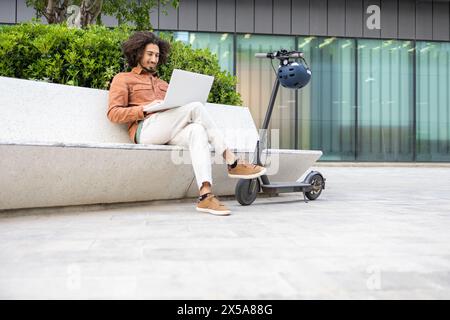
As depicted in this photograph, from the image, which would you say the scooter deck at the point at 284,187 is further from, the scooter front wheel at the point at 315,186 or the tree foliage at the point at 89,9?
the tree foliage at the point at 89,9

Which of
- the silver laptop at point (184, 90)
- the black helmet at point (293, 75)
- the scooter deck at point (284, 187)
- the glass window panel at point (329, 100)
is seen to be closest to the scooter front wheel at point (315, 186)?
the scooter deck at point (284, 187)

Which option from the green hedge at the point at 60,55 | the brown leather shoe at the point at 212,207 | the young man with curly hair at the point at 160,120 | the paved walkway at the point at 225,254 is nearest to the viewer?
the paved walkway at the point at 225,254

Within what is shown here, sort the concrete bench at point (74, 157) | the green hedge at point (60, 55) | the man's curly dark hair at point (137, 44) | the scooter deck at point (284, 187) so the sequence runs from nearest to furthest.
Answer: the concrete bench at point (74, 157)
the man's curly dark hair at point (137, 44)
the scooter deck at point (284, 187)
the green hedge at point (60, 55)

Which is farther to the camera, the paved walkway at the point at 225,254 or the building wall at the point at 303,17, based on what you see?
the building wall at the point at 303,17

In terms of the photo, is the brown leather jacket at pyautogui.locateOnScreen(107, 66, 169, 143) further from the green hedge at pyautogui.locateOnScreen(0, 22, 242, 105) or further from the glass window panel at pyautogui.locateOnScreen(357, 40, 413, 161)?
the glass window panel at pyautogui.locateOnScreen(357, 40, 413, 161)

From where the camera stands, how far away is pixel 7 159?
11.1ft

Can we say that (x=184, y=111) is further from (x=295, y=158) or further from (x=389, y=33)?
(x=389, y=33)

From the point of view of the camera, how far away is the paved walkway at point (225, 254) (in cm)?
179

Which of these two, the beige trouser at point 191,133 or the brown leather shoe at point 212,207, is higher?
the beige trouser at point 191,133

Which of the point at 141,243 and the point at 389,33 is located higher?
the point at 389,33

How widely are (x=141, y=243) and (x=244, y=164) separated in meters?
1.65

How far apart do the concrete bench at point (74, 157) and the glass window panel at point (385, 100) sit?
9.49m
